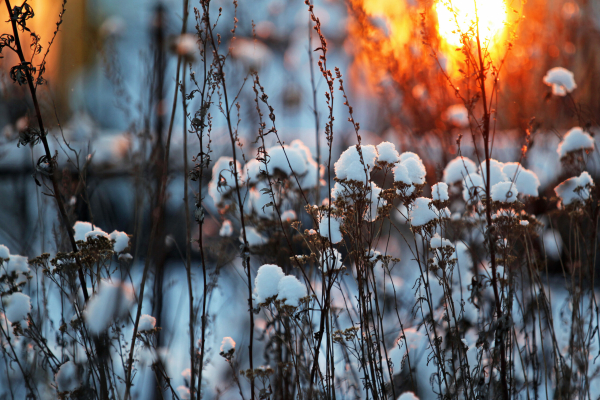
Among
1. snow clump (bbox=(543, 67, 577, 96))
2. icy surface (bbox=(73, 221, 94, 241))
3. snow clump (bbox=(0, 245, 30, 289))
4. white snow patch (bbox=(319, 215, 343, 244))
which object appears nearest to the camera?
white snow patch (bbox=(319, 215, 343, 244))

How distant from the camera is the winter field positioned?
5.18ft

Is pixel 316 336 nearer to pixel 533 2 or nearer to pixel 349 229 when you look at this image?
pixel 349 229

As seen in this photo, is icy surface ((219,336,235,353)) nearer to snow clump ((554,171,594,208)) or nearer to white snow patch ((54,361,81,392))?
white snow patch ((54,361,81,392))

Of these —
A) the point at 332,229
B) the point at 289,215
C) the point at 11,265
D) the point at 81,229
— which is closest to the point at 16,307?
the point at 11,265

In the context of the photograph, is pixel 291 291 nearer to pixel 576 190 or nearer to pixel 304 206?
pixel 304 206

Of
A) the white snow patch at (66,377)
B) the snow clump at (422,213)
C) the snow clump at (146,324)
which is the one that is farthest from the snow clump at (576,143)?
the white snow patch at (66,377)

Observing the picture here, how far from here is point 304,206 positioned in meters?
2.42

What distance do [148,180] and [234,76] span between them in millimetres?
1145

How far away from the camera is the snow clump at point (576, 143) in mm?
2080

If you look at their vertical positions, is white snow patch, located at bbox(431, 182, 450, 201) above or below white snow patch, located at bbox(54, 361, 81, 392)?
above

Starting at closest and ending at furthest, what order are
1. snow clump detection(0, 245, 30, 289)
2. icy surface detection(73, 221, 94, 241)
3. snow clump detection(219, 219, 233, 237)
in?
snow clump detection(0, 245, 30, 289), icy surface detection(73, 221, 94, 241), snow clump detection(219, 219, 233, 237)

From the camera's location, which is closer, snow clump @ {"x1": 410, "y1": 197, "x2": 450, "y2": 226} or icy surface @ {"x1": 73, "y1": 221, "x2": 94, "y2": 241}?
snow clump @ {"x1": 410, "y1": 197, "x2": 450, "y2": 226}

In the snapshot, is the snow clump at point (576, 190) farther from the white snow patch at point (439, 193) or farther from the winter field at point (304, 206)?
the white snow patch at point (439, 193)

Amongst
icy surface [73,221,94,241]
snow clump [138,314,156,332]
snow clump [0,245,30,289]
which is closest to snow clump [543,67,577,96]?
snow clump [138,314,156,332]
